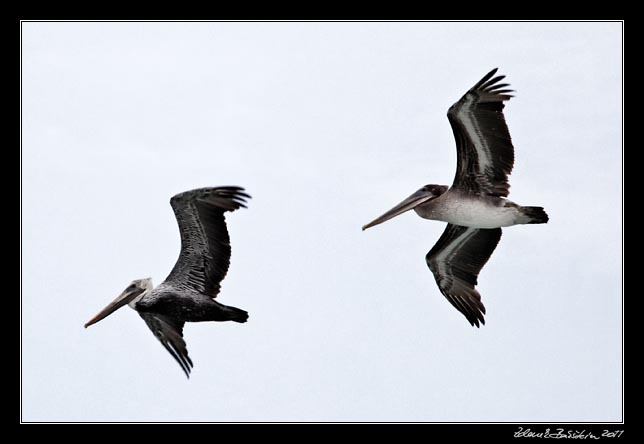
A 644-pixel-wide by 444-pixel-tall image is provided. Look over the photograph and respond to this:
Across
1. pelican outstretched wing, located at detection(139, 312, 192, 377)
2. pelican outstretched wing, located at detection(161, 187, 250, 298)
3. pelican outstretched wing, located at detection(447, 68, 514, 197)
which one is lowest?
pelican outstretched wing, located at detection(139, 312, 192, 377)

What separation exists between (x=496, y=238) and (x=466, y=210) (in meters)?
1.43

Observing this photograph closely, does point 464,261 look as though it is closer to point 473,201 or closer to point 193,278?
point 473,201

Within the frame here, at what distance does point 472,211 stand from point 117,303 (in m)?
5.62

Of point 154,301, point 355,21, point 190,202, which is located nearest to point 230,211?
point 190,202

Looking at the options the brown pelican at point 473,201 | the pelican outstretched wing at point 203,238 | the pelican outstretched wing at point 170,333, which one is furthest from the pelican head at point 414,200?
the pelican outstretched wing at point 170,333

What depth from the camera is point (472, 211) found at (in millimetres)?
18641

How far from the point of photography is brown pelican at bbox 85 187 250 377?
61.4ft

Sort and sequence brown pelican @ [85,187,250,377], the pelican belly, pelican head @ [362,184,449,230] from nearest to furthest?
the pelican belly, brown pelican @ [85,187,250,377], pelican head @ [362,184,449,230]

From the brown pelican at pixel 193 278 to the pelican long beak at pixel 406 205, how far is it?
2189 millimetres

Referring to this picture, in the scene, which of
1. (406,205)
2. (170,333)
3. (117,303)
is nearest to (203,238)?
(170,333)

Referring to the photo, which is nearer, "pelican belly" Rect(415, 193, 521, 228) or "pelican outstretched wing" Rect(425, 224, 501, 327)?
"pelican belly" Rect(415, 193, 521, 228)

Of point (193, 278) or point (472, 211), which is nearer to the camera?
point (472, 211)

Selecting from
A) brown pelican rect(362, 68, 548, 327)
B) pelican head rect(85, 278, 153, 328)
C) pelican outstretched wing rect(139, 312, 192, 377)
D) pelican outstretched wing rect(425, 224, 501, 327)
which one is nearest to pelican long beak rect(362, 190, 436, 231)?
brown pelican rect(362, 68, 548, 327)

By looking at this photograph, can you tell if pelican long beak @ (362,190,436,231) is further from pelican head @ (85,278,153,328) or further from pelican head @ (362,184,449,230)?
pelican head @ (85,278,153,328)
